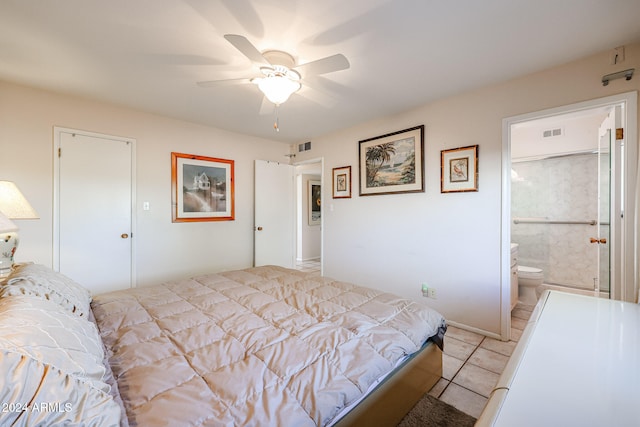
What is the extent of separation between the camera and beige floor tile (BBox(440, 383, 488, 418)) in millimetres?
1568

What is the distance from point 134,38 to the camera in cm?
175

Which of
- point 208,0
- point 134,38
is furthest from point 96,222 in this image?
point 208,0

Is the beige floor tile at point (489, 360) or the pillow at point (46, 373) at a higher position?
the pillow at point (46, 373)

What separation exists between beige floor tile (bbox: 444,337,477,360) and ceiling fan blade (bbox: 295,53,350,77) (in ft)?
7.83

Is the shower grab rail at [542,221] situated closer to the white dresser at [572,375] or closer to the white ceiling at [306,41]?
the white ceiling at [306,41]

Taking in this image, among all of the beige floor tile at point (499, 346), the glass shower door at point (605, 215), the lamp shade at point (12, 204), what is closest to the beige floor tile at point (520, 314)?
the beige floor tile at point (499, 346)

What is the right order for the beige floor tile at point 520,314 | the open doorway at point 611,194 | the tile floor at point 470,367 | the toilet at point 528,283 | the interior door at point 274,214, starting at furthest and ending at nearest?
the interior door at point 274,214 → the toilet at point 528,283 → the beige floor tile at point 520,314 → the open doorway at point 611,194 → the tile floor at point 470,367

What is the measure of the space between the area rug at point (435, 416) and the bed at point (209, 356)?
6 cm

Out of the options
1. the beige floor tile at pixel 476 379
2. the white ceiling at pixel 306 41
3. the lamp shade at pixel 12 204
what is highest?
the white ceiling at pixel 306 41

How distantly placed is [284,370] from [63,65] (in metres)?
2.83

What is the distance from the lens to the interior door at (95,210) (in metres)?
2.60

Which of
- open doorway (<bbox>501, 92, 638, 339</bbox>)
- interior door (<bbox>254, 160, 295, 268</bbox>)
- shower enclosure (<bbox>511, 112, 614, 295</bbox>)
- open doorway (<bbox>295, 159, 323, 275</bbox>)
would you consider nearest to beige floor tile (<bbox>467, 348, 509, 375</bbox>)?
open doorway (<bbox>501, 92, 638, 339</bbox>)

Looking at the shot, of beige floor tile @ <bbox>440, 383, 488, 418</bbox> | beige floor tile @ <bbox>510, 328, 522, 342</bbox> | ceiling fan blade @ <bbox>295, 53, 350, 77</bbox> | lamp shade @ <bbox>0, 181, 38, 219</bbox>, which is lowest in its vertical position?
beige floor tile @ <bbox>440, 383, 488, 418</bbox>

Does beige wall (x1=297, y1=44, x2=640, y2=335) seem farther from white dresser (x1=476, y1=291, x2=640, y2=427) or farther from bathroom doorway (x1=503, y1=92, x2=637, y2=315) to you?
white dresser (x1=476, y1=291, x2=640, y2=427)
